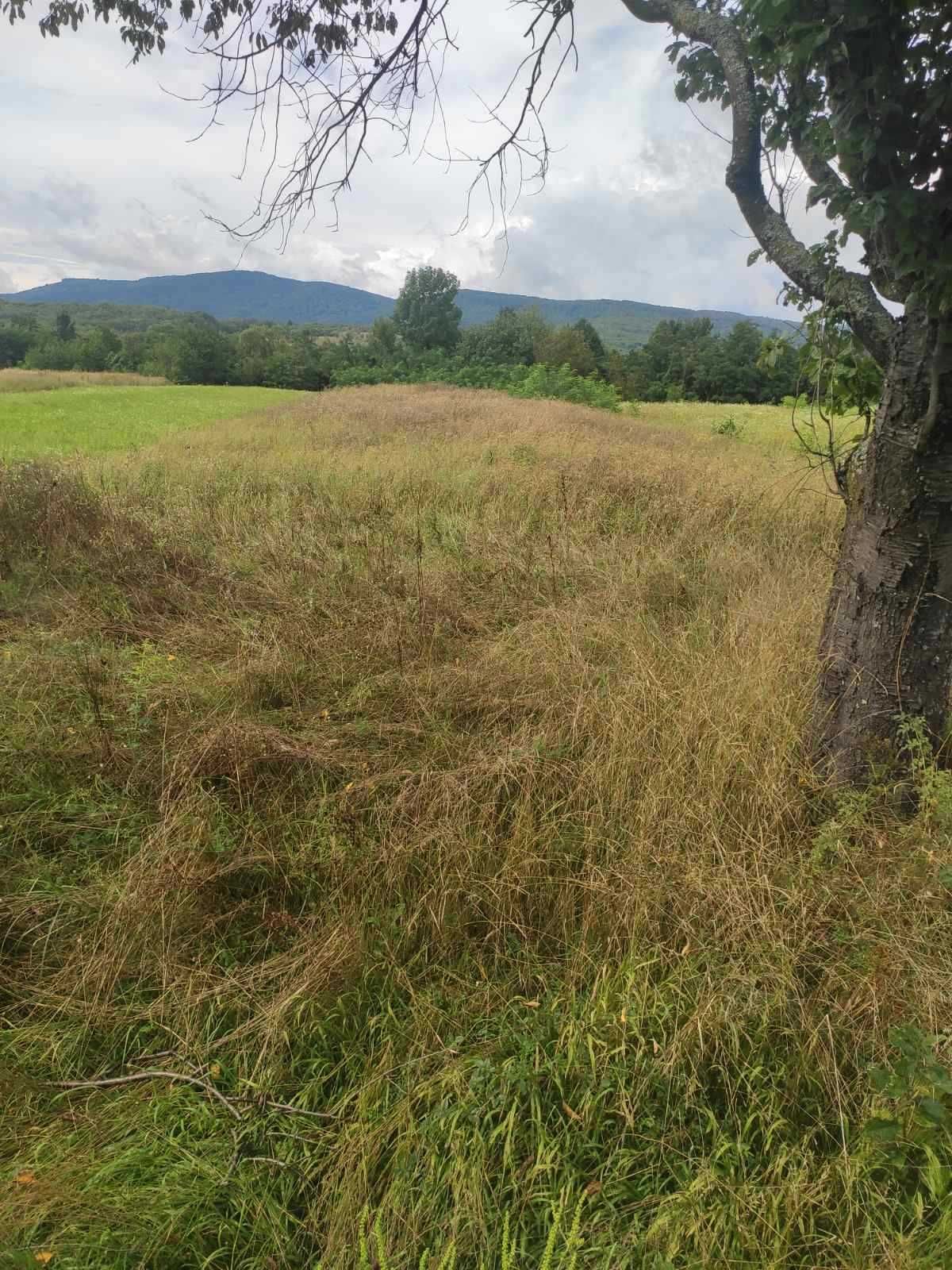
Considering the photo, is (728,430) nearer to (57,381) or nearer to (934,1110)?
(934,1110)

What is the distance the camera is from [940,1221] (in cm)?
124

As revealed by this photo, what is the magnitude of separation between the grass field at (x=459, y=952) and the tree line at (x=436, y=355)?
115ft

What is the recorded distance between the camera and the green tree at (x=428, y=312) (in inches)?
2329

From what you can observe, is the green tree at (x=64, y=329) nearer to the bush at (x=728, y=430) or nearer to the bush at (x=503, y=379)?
the bush at (x=503, y=379)

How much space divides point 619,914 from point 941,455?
180 cm

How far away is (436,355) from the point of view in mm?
49812

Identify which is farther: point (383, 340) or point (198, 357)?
point (383, 340)

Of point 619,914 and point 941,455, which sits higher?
point 941,455

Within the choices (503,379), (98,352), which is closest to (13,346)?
(98,352)

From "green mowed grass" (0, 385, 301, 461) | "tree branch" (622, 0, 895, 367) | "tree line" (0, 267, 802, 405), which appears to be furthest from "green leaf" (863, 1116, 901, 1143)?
"tree line" (0, 267, 802, 405)

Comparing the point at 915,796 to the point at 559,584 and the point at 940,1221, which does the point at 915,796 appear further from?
the point at 559,584

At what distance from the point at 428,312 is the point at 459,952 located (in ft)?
216

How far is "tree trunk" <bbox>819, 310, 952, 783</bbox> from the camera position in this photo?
2.05 metres

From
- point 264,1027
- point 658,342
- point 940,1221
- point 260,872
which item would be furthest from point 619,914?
point 658,342
